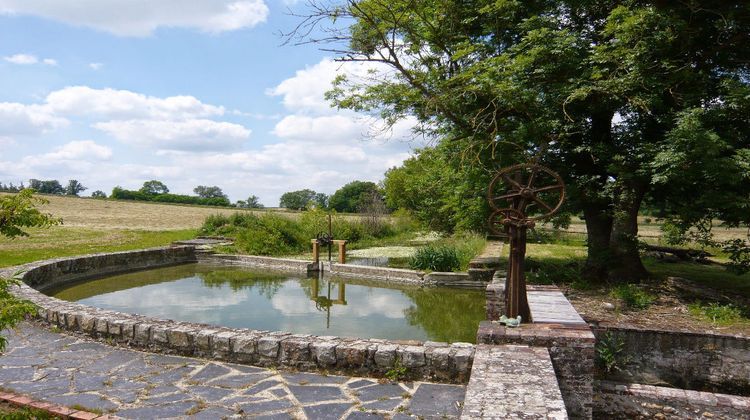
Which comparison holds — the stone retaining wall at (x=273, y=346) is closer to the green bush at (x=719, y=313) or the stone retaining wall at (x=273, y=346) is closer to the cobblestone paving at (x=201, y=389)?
the cobblestone paving at (x=201, y=389)

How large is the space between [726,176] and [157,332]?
26.3 ft

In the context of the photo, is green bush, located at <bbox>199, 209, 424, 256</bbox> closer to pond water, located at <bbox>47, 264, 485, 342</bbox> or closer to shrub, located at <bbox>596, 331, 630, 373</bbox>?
pond water, located at <bbox>47, 264, 485, 342</bbox>

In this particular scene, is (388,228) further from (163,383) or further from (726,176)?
(163,383)

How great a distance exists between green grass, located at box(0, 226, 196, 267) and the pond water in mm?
3136

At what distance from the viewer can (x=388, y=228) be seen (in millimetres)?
27891

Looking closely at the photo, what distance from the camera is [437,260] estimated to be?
13.5 meters

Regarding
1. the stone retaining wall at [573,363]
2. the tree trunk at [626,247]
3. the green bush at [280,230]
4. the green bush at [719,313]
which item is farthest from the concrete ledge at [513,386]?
the green bush at [280,230]

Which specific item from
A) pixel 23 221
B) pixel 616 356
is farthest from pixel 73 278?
pixel 616 356

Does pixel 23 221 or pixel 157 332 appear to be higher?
pixel 23 221

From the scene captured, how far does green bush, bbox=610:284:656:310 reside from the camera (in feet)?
26.2

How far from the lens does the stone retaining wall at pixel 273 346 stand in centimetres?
467

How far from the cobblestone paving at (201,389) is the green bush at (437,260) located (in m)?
8.93

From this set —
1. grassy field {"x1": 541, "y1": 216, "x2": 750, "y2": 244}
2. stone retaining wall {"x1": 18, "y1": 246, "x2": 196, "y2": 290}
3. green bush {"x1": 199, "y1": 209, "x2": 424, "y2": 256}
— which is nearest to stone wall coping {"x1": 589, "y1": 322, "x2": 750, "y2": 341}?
grassy field {"x1": 541, "y1": 216, "x2": 750, "y2": 244}

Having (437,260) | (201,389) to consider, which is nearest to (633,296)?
(437,260)
